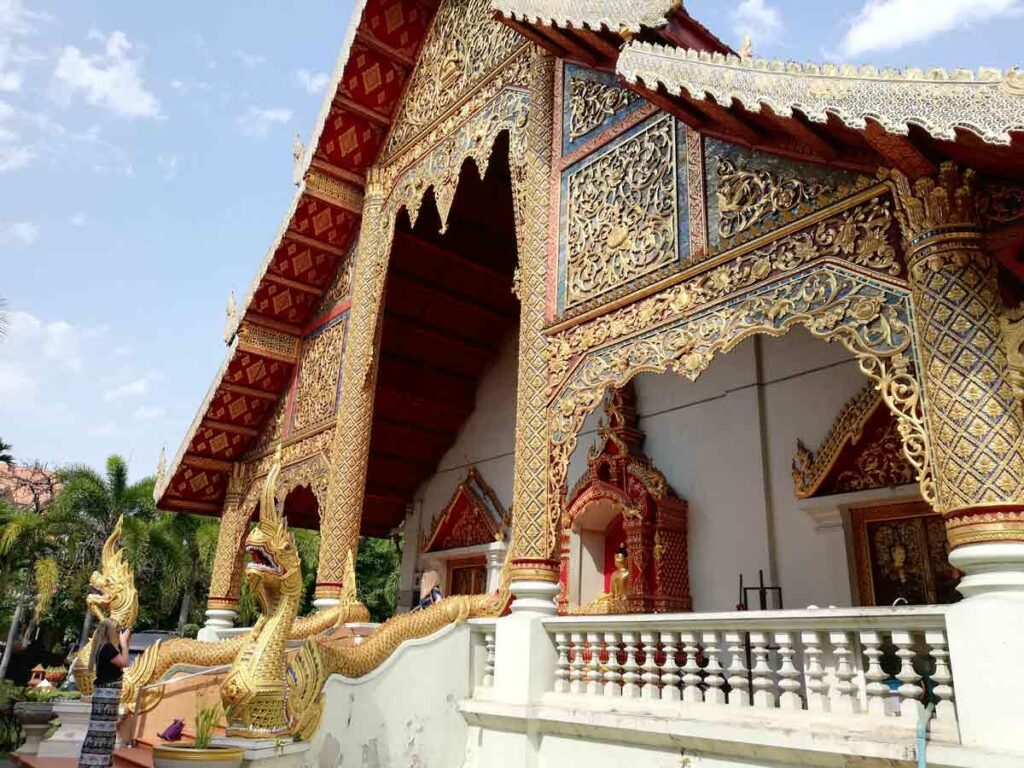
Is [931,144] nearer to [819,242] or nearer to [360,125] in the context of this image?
[819,242]

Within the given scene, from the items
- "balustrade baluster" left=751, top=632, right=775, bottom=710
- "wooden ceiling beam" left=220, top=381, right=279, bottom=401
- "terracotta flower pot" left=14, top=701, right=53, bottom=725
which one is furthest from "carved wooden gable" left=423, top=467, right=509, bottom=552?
"balustrade baluster" left=751, top=632, right=775, bottom=710

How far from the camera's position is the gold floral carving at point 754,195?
3.69m

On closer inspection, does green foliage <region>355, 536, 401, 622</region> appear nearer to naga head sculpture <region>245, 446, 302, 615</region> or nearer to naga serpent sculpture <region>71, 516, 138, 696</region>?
naga serpent sculpture <region>71, 516, 138, 696</region>

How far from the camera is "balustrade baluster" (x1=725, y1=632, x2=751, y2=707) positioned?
3.30m

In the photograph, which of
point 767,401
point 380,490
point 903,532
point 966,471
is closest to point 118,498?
point 380,490

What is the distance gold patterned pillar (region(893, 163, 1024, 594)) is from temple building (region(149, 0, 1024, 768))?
0.01m

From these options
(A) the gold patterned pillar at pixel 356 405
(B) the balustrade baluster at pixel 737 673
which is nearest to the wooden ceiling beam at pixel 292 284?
(A) the gold patterned pillar at pixel 356 405

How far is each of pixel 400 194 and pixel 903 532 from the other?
537cm

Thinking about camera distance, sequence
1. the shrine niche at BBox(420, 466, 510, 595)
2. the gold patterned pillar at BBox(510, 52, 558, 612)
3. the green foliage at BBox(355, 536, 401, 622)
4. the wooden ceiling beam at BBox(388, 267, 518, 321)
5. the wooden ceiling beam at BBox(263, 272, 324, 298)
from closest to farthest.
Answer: the gold patterned pillar at BBox(510, 52, 558, 612), the wooden ceiling beam at BBox(263, 272, 324, 298), the shrine niche at BBox(420, 466, 510, 595), the wooden ceiling beam at BBox(388, 267, 518, 321), the green foliage at BBox(355, 536, 401, 622)

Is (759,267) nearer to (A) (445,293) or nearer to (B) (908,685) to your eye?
(B) (908,685)

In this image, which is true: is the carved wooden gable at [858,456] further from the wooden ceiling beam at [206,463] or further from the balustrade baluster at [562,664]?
the wooden ceiling beam at [206,463]

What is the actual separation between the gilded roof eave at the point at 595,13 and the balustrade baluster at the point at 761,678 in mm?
3278

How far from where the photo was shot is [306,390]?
343 inches

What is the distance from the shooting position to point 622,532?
761 centimetres
